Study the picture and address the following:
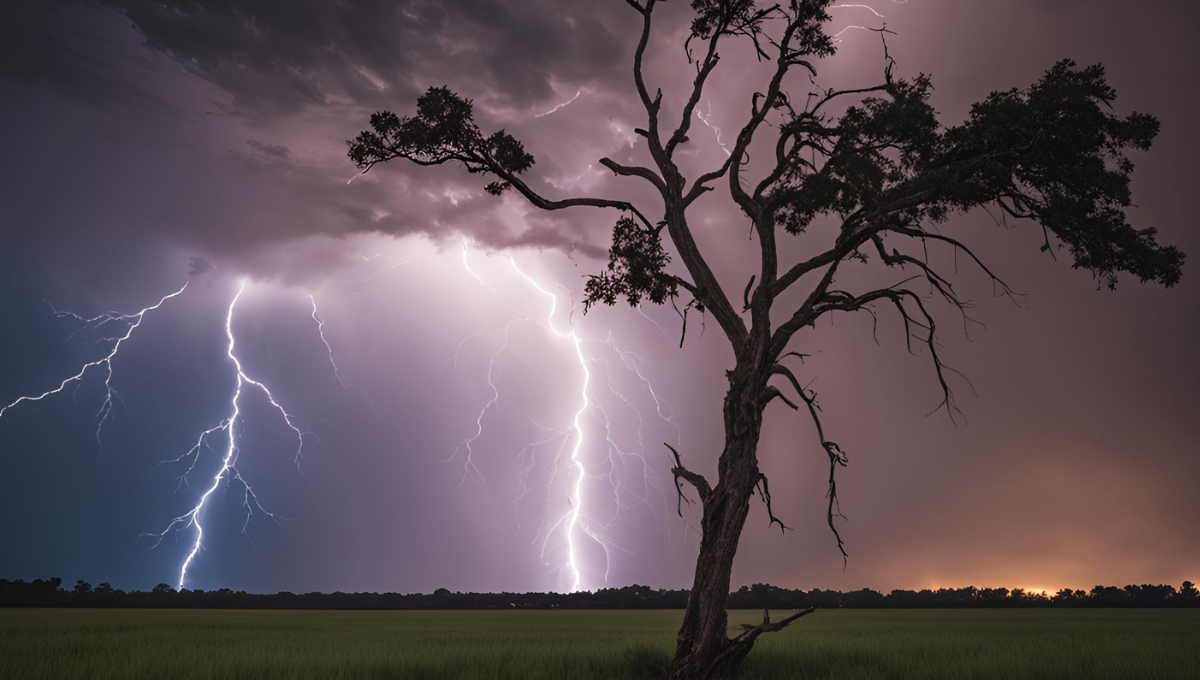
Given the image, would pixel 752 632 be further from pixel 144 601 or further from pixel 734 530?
pixel 144 601

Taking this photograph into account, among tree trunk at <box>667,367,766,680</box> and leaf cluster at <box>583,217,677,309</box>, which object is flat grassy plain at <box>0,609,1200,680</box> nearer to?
tree trunk at <box>667,367,766,680</box>

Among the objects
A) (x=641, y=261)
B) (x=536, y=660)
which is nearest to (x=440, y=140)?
(x=641, y=261)

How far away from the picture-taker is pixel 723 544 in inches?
356

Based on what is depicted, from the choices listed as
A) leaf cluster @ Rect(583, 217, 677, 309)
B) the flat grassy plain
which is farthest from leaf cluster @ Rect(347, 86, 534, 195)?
the flat grassy plain

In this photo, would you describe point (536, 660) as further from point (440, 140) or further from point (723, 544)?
point (440, 140)

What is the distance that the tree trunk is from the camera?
8.80 meters

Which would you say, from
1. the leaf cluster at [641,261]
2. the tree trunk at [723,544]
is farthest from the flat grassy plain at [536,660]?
the leaf cluster at [641,261]

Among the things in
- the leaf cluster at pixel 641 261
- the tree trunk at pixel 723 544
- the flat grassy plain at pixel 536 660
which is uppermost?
the leaf cluster at pixel 641 261

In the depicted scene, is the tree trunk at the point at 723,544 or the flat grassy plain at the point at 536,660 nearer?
the tree trunk at the point at 723,544

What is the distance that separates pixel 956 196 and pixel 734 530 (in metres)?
5.62

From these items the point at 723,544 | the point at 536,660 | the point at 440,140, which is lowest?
the point at 536,660

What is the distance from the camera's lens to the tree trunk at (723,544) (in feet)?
28.9

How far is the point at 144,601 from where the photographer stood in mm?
48500

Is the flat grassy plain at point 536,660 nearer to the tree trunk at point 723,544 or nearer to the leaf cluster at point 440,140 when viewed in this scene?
the tree trunk at point 723,544
